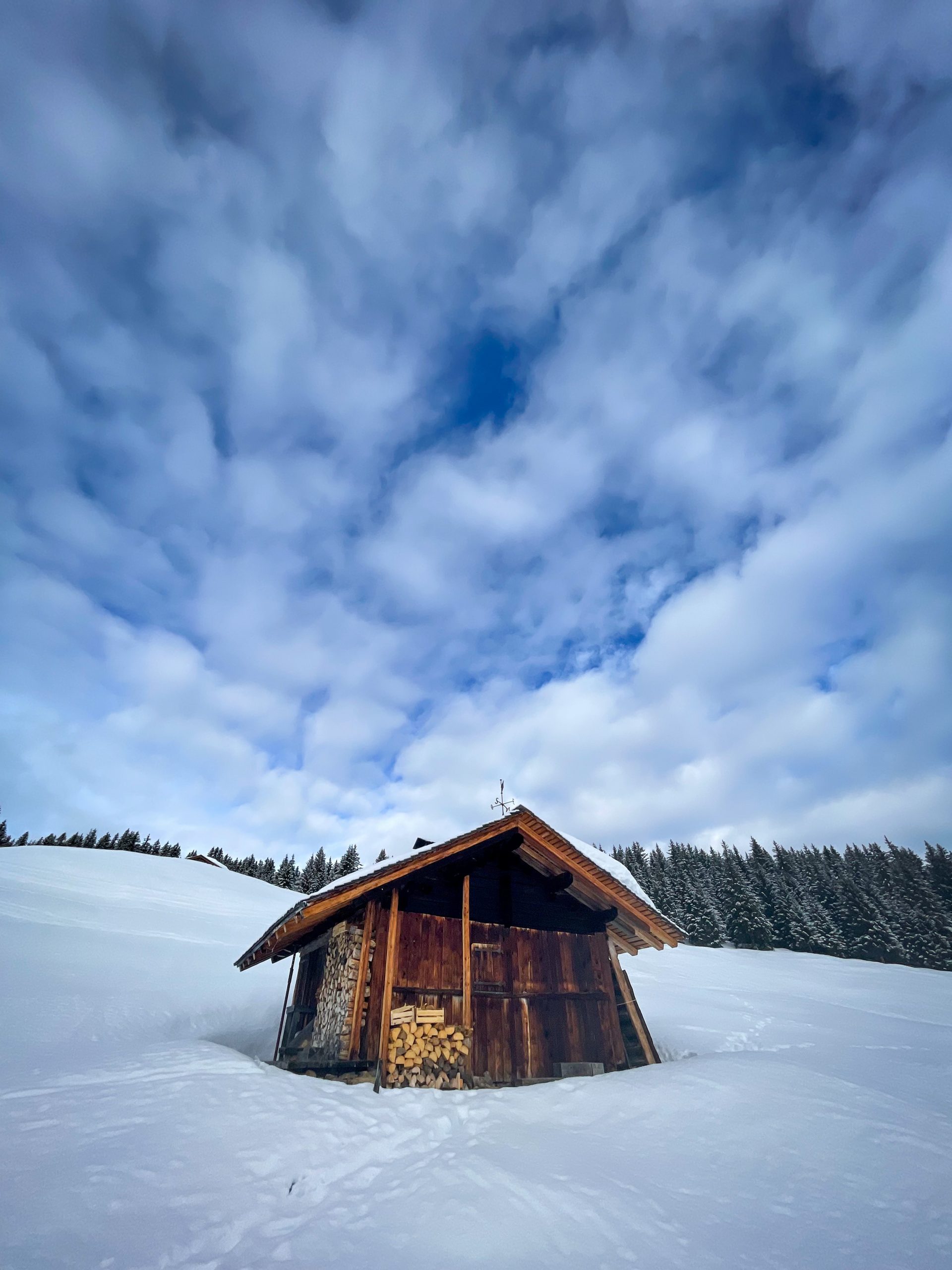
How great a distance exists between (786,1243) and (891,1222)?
129cm

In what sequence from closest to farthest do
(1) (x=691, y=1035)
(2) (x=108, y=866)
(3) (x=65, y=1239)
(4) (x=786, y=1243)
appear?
(3) (x=65, y=1239), (4) (x=786, y=1243), (1) (x=691, y=1035), (2) (x=108, y=866)

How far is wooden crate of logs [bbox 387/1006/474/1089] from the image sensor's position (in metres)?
9.97

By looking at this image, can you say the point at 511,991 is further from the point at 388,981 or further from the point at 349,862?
the point at 349,862

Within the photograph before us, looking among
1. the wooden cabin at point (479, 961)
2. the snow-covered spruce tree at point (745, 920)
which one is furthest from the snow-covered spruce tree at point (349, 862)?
the wooden cabin at point (479, 961)

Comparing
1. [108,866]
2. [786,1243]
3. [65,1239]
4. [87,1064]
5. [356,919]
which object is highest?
[108,866]

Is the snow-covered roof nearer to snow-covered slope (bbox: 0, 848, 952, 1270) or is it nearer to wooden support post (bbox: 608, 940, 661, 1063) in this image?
wooden support post (bbox: 608, 940, 661, 1063)

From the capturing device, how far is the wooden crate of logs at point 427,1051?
9.97 meters

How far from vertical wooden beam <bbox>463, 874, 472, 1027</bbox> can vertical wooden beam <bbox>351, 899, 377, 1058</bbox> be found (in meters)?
1.91

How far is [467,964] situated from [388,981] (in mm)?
1682

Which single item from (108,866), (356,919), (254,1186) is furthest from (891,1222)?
(108,866)

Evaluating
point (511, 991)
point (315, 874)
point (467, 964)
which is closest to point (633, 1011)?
point (511, 991)

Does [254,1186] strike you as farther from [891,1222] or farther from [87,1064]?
[891,1222]

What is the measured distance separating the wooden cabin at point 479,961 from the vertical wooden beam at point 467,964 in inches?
1.2

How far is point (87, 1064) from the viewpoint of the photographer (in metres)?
9.24
